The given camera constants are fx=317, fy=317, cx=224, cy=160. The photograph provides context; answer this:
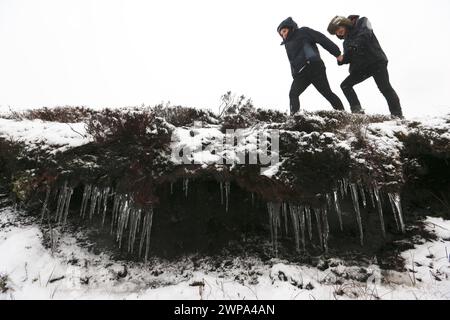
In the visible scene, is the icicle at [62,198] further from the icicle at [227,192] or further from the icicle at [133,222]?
the icicle at [227,192]

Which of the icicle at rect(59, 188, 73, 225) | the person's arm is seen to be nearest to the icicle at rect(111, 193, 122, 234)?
the icicle at rect(59, 188, 73, 225)

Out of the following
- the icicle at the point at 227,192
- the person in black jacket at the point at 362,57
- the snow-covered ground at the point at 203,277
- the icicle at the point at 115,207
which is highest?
the person in black jacket at the point at 362,57

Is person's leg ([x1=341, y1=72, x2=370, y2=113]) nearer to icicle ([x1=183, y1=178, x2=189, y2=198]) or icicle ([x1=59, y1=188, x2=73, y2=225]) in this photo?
icicle ([x1=183, y1=178, x2=189, y2=198])

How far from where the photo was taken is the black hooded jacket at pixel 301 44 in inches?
241

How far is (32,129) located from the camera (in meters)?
5.01

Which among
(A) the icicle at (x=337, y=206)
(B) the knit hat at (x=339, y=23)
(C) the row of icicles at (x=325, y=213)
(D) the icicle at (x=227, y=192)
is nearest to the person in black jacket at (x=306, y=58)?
(B) the knit hat at (x=339, y=23)

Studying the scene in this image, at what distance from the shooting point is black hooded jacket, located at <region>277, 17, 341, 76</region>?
6.11 meters

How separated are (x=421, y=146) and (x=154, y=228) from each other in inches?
165

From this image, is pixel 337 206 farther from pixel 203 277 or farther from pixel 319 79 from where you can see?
pixel 319 79

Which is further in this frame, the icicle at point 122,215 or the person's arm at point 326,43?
the person's arm at point 326,43

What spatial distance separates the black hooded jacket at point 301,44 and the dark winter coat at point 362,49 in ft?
0.98

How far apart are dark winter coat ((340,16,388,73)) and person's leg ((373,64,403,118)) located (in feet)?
0.62

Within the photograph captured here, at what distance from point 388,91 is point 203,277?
Result: 179 inches
